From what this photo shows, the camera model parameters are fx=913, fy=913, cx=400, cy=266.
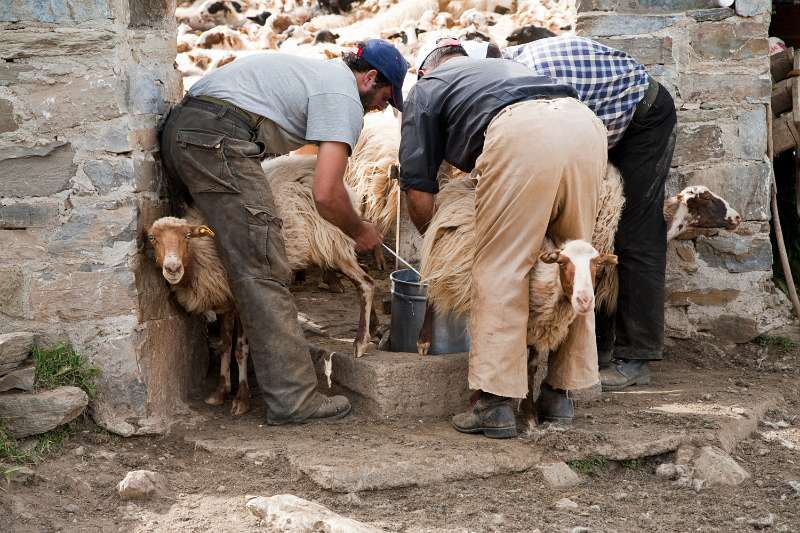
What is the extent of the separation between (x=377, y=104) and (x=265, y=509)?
2.31 meters

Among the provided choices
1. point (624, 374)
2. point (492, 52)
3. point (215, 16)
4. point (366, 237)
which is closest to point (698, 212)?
point (624, 374)

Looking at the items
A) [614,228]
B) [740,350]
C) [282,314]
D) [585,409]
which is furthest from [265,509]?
[740,350]

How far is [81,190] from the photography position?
14.1 ft

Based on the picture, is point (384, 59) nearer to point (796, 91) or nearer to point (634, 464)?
point (634, 464)

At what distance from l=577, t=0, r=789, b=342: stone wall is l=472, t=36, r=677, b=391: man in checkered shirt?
662 mm

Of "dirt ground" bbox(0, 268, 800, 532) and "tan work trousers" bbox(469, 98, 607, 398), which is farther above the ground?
"tan work trousers" bbox(469, 98, 607, 398)

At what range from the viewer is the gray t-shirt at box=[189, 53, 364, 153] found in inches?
175

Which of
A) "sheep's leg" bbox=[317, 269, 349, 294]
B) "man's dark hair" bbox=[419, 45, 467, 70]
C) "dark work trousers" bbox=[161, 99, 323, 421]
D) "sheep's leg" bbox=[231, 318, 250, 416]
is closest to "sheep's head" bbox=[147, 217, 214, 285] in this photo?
"dark work trousers" bbox=[161, 99, 323, 421]

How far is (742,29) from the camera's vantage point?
5.86 m

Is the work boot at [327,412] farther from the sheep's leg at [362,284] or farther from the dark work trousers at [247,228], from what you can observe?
the sheep's leg at [362,284]

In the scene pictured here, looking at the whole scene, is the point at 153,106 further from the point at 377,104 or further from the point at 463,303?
the point at 463,303

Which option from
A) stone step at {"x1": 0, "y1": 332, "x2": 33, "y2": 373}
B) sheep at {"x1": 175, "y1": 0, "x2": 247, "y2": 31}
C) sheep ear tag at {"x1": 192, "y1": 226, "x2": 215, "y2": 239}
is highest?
sheep at {"x1": 175, "y1": 0, "x2": 247, "y2": 31}

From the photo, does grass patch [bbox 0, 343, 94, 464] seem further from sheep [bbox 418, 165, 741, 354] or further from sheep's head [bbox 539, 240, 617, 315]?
sheep's head [bbox 539, 240, 617, 315]

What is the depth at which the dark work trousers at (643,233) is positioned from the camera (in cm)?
525
